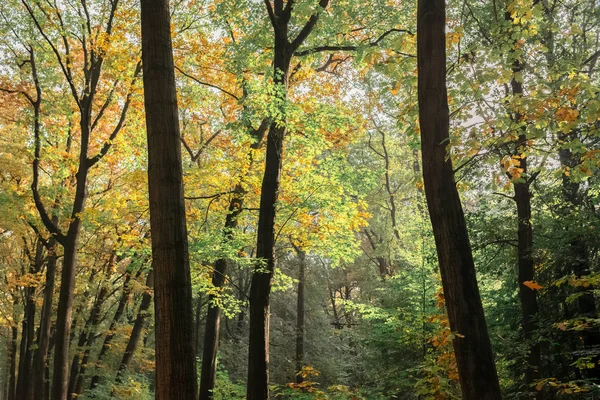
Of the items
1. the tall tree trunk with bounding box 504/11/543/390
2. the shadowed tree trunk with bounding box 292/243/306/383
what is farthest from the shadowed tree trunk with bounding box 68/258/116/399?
the tall tree trunk with bounding box 504/11/543/390

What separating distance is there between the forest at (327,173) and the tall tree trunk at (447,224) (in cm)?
2

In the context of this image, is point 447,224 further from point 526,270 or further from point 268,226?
point 526,270

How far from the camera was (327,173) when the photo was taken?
9.67m

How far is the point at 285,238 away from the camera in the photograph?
36.7 ft

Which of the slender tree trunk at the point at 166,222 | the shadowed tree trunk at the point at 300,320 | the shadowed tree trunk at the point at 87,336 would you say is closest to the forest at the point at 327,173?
the slender tree trunk at the point at 166,222

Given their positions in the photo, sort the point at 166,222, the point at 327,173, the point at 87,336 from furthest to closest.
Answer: the point at 87,336, the point at 327,173, the point at 166,222

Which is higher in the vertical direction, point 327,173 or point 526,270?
point 327,173

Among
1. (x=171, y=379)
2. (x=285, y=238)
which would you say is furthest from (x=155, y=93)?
(x=285, y=238)

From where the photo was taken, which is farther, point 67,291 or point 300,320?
point 300,320

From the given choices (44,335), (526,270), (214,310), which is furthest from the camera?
(44,335)

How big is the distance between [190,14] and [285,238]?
20.3 feet

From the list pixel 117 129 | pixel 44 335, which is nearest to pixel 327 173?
pixel 117 129

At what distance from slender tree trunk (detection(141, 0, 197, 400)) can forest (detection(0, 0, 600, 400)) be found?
17 mm

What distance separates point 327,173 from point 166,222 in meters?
6.30
